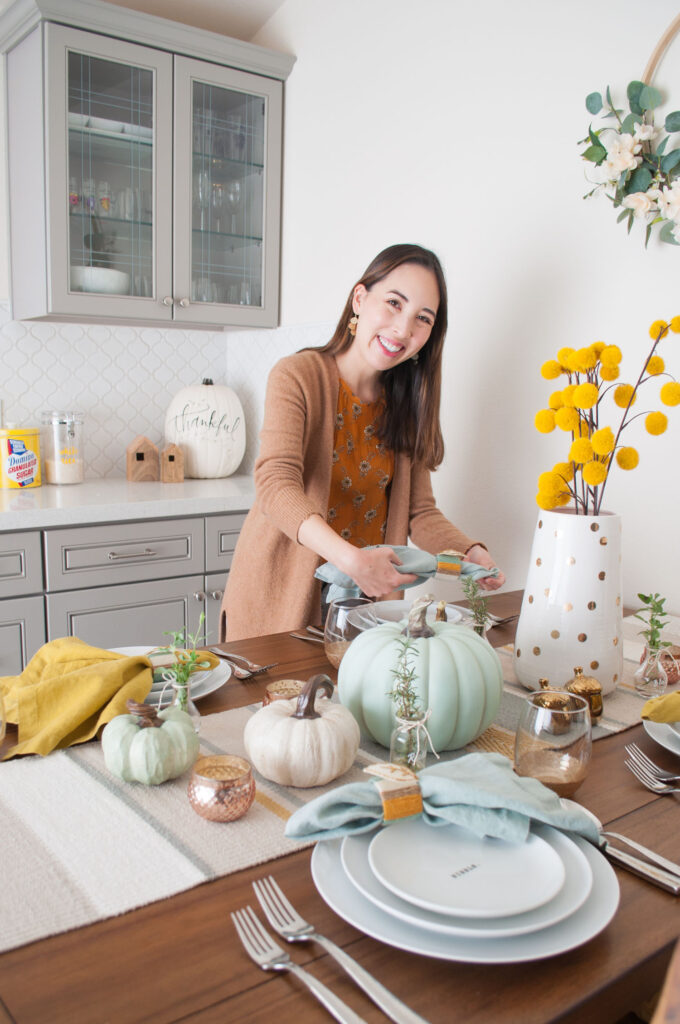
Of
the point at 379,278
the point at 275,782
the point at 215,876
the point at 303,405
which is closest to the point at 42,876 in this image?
the point at 215,876

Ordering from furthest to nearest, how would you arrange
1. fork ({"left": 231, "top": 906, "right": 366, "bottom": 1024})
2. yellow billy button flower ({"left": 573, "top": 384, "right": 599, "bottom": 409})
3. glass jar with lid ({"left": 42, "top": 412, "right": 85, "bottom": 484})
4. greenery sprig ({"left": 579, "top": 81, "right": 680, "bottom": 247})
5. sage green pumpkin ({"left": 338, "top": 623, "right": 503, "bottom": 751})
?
glass jar with lid ({"left": 42, "top": 412, "right": 85, "bottom": 484}), greenery sprig ({"left": 579, "top": 81, "right": 680, "bottom": 247}), yellow billy button flower ({"left": 573, "top": 384, "right": 599, "bottom": 409}), sage green pumpkin ({"left": 338, "top": 623, "right": 503, "bottom": 751}), fork ({"left": 231, "top": 906, "right": 366, "bottom": 1024})

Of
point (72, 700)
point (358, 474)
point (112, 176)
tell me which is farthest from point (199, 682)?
point (112, 176)

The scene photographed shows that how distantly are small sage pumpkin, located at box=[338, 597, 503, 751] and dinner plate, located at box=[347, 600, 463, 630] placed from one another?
143 mm

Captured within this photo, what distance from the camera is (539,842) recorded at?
73 centimetres

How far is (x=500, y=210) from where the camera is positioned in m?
2.07

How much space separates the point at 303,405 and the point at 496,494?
2.16 feet

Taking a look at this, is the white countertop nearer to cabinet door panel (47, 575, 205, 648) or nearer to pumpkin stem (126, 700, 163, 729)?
cabinet door panel (47, 575, 205, 648)

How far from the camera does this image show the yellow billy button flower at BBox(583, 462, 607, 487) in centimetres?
108

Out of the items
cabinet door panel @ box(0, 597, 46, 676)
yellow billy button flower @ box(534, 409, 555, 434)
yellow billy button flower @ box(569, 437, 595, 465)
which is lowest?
cabinet door panel @ box(0, 597, 46, 676)

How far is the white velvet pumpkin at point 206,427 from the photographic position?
3.11 meters

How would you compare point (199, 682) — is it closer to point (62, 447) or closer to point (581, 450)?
point (581, 450)

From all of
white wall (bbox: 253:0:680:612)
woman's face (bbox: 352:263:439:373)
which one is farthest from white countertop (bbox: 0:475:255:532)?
woman's face (bbox: 352:263:439:373)

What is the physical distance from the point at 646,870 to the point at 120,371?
9.20 ft

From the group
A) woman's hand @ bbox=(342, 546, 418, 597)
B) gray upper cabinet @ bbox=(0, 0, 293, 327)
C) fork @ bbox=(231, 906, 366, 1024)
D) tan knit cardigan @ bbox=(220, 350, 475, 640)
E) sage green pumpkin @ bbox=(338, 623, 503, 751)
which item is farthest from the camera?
gray upper cabinet @ bbox=(0, 0, 293, 327)
